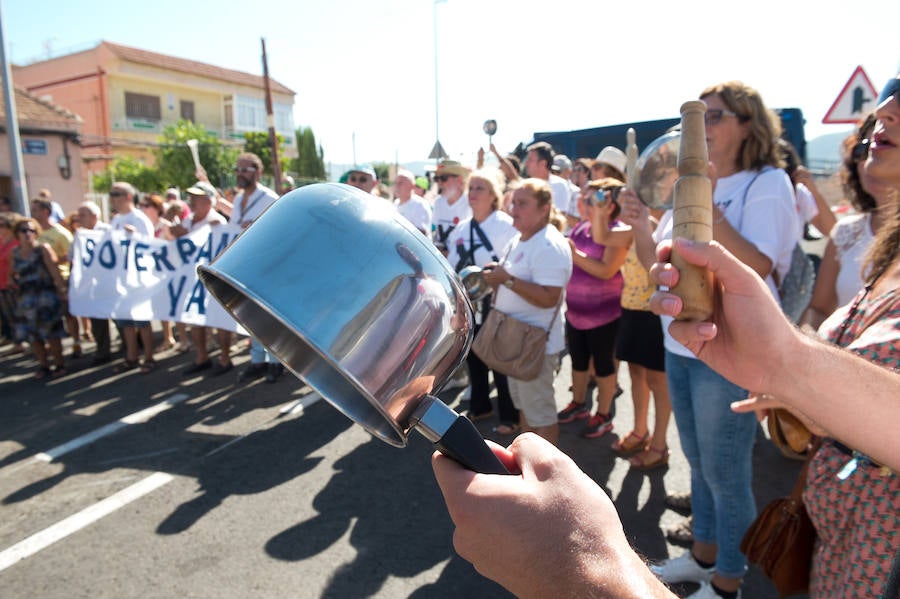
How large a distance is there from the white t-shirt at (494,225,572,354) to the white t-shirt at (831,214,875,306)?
1.36 m

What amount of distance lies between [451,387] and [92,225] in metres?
4.98

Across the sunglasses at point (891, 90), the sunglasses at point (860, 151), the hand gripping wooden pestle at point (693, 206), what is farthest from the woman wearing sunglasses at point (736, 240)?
the hand gripping wooden pestle at point (693, 206)

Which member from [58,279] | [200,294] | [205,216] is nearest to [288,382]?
[200,294]

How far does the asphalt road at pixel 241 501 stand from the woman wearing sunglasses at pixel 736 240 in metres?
0.54

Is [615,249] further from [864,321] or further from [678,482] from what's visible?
[864,321]

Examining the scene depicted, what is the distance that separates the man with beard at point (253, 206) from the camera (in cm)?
574

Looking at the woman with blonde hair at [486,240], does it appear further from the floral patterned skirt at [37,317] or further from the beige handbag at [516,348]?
the floral patterned skirt at [37,317]

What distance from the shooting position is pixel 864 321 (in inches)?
51.4

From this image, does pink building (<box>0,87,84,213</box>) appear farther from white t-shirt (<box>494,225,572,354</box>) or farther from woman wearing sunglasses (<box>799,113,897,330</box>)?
woman wearing sunglasses (<box>799,113,897,330</box>)

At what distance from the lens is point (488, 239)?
4.34 metres

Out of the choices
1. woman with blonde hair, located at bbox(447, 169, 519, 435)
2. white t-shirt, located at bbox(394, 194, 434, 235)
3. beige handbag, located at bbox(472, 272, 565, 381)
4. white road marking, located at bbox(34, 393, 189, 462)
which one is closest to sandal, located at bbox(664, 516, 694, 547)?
beige handbag, located at bbox(472, 272, 565, 381)

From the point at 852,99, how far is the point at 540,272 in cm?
499

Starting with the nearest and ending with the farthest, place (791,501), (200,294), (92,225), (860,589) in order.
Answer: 1. (860,589)
2. (791,501)
3. (200,294)
4. (92,225)

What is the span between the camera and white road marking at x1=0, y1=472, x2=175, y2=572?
9.80ft
